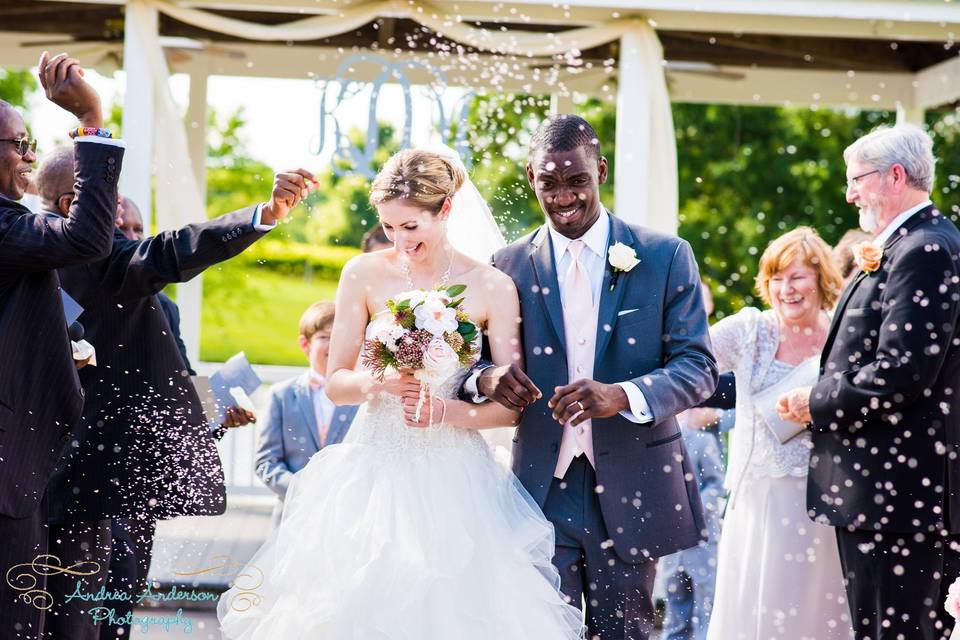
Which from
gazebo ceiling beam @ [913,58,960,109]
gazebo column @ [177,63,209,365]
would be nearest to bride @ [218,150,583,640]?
gazebo column @ [177,63,209,365]

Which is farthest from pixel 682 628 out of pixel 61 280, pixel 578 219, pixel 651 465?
pixel 61 280

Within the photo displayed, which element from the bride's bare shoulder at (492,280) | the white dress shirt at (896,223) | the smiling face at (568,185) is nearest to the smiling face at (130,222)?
the bride's bare shoulder at (492,280)

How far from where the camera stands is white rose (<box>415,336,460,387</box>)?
3.80 metres

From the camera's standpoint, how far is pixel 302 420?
6.02m

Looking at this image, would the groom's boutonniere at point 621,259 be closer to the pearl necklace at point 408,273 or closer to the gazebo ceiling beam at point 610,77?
the pearl necklace at point 408,273

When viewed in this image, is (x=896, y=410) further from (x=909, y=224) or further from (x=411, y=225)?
(x=411, y=225)

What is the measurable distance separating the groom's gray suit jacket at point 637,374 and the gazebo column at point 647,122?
4177 mm

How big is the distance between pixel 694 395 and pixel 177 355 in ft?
7.05

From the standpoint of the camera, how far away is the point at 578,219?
401cm

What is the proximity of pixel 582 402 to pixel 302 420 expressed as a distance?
2760 millimetres

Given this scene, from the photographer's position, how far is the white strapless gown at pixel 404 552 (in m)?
3.66

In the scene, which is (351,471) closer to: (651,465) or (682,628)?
(651,465)

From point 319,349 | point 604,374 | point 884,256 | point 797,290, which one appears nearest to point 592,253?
point 604,374

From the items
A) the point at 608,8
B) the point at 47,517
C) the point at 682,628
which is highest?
the point at 608,8
